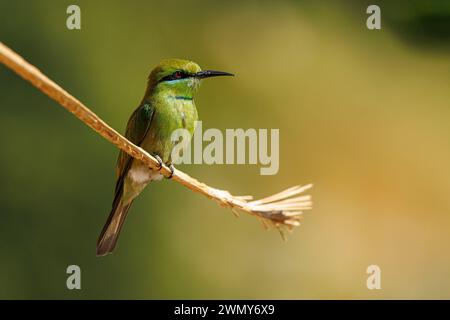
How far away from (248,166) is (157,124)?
1169 millimetres

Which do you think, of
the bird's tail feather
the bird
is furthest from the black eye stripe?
the bird's tail feather

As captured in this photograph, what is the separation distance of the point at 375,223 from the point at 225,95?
110 cm

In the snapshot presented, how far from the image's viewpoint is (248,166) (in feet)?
11.9

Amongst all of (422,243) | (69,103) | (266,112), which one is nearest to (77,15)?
(266,112)

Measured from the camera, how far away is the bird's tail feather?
2559mm

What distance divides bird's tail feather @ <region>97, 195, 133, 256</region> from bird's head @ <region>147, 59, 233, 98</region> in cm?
47

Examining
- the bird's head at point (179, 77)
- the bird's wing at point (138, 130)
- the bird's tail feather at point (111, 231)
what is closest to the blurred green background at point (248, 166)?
the bird's tail feather at point (111, 231)

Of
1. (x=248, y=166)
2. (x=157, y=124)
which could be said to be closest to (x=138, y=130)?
(x=157, y=124)

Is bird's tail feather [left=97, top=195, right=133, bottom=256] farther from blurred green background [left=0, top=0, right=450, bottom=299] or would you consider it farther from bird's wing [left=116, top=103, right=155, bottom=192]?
blurred green background [left=0, top=0, right=450, bottom=299]

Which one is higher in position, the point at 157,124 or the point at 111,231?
the point at 157,124

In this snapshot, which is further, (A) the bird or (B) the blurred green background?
(B) the blurred green background

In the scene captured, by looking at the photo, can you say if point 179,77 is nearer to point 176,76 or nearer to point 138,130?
point 176,76

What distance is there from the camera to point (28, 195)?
3377mm

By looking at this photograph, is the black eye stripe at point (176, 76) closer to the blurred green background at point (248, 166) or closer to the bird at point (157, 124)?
the bird at point (157, 124)
